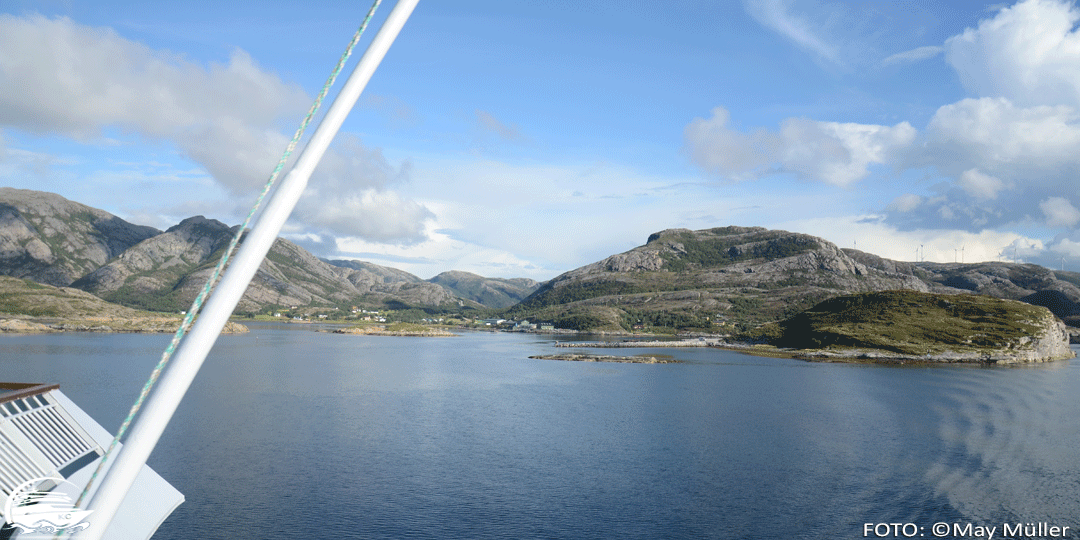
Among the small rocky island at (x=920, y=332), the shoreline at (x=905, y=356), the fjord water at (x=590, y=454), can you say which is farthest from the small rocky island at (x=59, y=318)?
the small rocky island at (x=920, y=332)

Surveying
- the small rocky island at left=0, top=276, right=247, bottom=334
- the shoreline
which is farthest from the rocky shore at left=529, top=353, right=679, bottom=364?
the small rocky island at left=0, top=276, right=247, bottom=334

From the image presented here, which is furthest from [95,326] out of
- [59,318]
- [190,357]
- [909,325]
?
[909,325]

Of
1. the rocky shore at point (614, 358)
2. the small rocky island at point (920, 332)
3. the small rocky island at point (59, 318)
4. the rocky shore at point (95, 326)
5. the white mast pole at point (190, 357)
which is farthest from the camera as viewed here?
→ the small rocky island at point (59, 318)

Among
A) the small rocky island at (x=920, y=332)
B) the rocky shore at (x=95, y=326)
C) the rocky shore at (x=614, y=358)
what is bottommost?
the rocky shore at (x=95, y=326)

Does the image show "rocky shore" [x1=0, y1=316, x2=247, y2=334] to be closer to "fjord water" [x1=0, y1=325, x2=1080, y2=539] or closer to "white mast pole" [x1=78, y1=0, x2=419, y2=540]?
"fjord water" [x1=0, y1=325, x2=1080, y2=539]

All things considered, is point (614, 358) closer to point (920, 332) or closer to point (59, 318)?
point (920, 332)

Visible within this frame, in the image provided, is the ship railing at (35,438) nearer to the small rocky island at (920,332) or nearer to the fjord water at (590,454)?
the fjord water at (590,454)

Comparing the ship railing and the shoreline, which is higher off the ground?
the shoreline

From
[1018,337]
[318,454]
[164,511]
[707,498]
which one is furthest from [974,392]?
[164,511]

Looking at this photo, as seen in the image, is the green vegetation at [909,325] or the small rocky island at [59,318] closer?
the green vegetation at [909,325]
